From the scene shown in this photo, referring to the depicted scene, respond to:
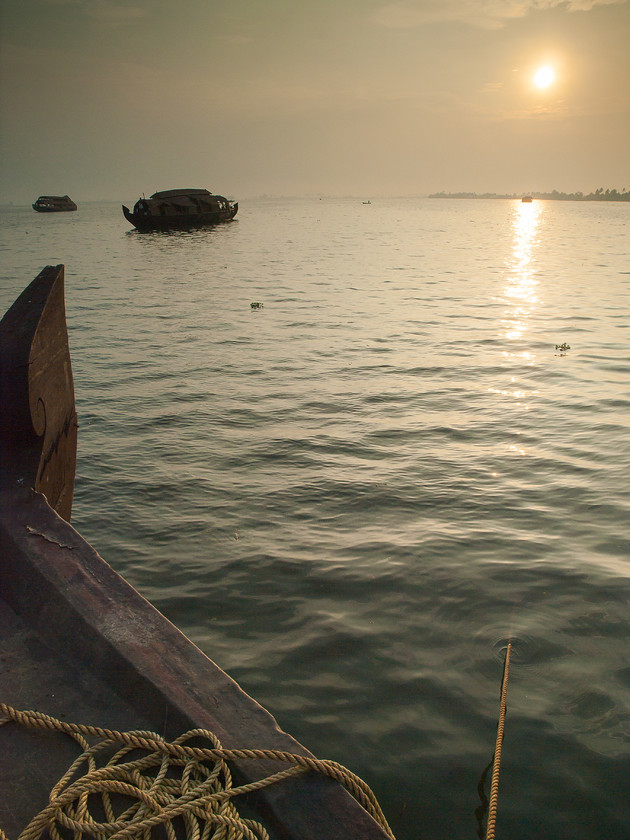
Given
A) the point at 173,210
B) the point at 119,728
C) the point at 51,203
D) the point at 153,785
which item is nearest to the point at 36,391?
the point at 119,728

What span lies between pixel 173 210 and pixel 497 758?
58.9 meters

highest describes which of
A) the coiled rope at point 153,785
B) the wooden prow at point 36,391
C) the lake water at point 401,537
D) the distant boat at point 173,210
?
Answer: the distant boat at point 173,210

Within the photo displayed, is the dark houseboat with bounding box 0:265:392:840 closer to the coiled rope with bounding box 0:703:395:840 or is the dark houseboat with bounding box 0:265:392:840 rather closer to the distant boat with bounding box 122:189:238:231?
the coiled rope with bounding box 0:703:395:840

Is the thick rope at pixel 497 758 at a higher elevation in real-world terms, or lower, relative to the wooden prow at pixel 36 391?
lower

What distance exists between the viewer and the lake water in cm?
352

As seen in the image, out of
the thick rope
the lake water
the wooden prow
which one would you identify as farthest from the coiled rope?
the wooden prow

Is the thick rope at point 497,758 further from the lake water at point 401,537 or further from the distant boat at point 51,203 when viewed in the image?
the distant boat at point 51,203

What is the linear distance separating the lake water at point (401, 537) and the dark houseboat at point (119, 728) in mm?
1056

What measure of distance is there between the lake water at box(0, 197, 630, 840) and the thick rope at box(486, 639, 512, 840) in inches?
2.5

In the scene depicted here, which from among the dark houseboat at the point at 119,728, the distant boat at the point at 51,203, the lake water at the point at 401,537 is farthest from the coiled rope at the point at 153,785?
the distant boat at the point at 51,203

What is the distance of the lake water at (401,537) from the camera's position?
352 centimetres

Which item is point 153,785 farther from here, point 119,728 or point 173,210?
point 173,210

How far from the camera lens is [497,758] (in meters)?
3.11

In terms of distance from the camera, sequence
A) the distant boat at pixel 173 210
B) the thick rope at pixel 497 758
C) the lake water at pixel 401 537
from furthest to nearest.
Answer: the distant boat at pixel 173 210, the lake water at pixel 401 537, the thick rope at pixel 497 758
